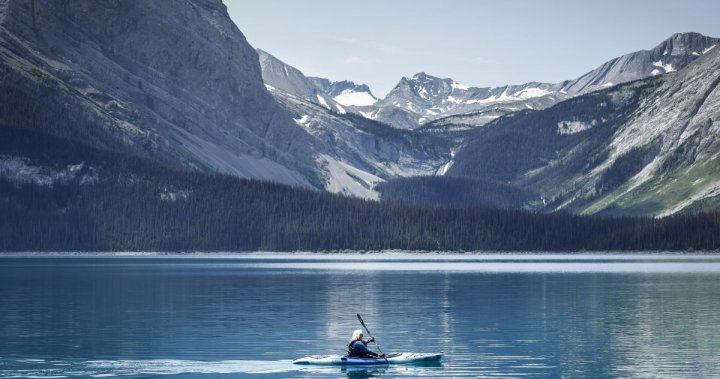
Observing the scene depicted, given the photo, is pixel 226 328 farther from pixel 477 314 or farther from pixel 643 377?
pixel 643 377

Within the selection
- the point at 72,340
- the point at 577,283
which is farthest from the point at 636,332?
the point at 577,283

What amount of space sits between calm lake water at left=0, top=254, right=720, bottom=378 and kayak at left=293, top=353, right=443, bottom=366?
543 mm

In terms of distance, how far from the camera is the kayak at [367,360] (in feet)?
230

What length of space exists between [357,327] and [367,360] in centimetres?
2284

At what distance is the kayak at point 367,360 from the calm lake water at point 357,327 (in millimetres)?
543

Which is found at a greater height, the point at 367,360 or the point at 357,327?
the point at 357,327

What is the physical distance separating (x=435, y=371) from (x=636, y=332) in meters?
25.2

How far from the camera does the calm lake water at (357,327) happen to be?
69125 mm

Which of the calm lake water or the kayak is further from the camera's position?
the kayak

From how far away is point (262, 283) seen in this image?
15888cm

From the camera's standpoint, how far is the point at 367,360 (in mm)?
70438

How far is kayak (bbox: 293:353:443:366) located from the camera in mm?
70125

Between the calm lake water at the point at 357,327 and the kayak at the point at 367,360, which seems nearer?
the calm lake water at the point at 357,327

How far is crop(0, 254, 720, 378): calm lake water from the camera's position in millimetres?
69125
